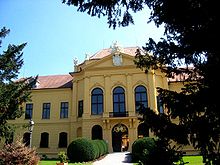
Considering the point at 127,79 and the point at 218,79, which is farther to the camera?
the point at 127,79

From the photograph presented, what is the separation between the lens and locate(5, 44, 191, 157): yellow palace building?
1270 inches

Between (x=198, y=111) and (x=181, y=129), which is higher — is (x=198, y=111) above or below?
above

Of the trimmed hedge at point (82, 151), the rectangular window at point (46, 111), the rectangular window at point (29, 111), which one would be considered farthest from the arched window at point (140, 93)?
the rectangular window at point (29, 111)

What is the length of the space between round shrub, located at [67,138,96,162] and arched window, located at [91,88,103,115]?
9.09 meters

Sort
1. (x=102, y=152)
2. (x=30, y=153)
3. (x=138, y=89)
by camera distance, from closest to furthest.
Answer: (x=30, y=153)
(x=102, y=152)
(x=138, y=89)

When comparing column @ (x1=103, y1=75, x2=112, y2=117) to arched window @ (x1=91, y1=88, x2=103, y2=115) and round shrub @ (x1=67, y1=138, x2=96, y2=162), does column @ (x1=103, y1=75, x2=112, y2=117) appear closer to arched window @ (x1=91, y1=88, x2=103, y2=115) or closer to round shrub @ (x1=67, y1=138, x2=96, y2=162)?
arched window @ (x1=91, y1=88, x2=103, y2=115)

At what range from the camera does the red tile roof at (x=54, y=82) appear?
39031mm

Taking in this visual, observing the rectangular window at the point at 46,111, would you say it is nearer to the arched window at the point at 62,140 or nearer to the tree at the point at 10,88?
the arched window at the point at 62,140

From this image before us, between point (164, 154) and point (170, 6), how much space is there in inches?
145

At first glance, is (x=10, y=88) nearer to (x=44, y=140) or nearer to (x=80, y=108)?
(x=80, y=108)

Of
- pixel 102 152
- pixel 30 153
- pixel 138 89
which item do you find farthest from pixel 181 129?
pixel 138 89

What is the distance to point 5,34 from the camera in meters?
20.9

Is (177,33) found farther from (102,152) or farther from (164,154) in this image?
(102,152)

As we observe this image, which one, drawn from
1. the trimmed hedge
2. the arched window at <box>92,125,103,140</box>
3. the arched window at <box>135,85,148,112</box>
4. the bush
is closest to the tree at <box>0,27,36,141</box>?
the bush
